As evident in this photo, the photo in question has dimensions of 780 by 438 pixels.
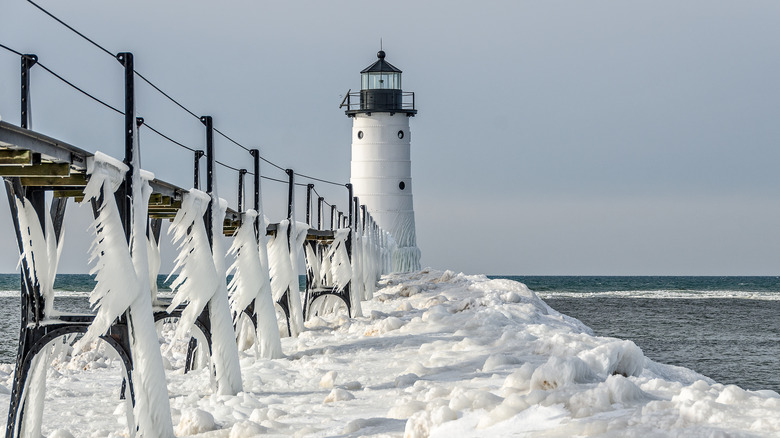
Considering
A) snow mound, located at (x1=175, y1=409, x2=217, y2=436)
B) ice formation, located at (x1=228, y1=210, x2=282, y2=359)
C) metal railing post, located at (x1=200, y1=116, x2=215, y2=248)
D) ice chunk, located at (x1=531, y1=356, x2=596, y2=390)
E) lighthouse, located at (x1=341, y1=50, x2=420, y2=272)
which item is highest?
lighthouse, located at (x1=341, y1=50, x2=420, y2=272)

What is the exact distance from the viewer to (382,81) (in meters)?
44.7

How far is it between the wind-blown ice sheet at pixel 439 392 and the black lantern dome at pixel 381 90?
25.8 m

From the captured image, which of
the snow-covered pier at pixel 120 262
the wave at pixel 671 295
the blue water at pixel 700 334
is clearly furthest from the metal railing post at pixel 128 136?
the wave at pixel 671 295

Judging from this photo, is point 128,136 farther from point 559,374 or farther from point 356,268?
point 356,268

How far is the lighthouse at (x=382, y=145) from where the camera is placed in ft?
144

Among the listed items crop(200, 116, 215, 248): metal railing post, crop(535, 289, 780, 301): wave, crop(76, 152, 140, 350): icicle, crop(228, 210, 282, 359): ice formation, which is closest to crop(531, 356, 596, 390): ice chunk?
crop(76, 152, 140, 350): icicle

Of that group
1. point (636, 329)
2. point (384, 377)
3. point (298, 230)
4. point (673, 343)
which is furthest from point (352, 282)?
point (636, 329)

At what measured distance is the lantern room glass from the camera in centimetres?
4459

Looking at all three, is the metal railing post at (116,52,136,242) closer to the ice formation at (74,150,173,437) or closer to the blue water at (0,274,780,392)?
the ice formation at (74,150,173,437)

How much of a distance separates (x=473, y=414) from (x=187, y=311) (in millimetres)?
4029

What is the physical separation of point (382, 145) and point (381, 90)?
2.54 meters

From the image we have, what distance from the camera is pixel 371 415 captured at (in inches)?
380

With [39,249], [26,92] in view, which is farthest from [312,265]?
[26,92]

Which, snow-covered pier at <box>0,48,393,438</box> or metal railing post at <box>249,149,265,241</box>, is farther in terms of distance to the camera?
metal railing post at <box>249,149,265,241</box>
